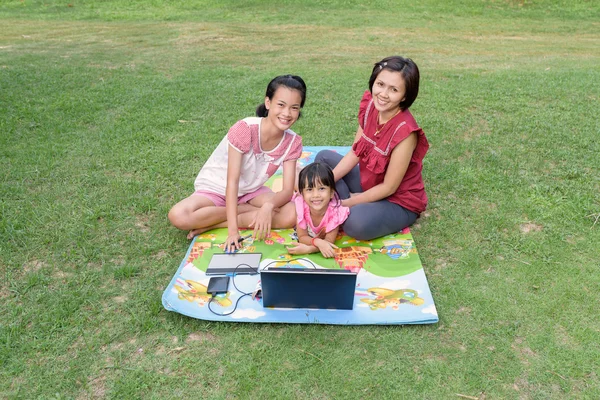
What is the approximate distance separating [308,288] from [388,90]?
136 cm

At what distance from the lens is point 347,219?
3.31m

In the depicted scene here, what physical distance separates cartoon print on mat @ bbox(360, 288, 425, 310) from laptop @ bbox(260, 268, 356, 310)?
6.4 inches

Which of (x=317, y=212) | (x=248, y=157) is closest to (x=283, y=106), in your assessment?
(x=248, y=157)

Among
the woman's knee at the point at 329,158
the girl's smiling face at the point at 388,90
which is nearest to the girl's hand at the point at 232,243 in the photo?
the woman's knee at the point at 329,158

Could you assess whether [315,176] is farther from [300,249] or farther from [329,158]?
[329,158]

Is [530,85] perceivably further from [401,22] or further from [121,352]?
[401,22]

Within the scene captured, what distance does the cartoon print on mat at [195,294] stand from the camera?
2.75 meters

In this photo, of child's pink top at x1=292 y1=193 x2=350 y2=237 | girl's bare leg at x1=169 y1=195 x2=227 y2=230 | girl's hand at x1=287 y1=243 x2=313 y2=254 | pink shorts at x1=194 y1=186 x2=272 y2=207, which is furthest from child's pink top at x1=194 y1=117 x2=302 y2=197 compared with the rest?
girl's hand at x1=287 y1=243 x2=313 y2=254

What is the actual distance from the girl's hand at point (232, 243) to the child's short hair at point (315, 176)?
1.78 ft

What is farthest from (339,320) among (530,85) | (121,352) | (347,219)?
(530,85)

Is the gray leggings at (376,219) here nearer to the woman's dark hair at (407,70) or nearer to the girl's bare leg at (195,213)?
the woman's dark hair at (407,70)

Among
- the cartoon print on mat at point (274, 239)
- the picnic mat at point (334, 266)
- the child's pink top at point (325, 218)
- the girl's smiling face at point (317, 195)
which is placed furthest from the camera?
the cartoon print on mat at point (274, 239)

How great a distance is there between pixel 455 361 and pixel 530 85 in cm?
499

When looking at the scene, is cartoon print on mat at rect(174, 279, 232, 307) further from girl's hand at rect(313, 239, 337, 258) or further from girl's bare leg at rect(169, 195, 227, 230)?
girl's hand at rect(313, 239, 337, 258)
